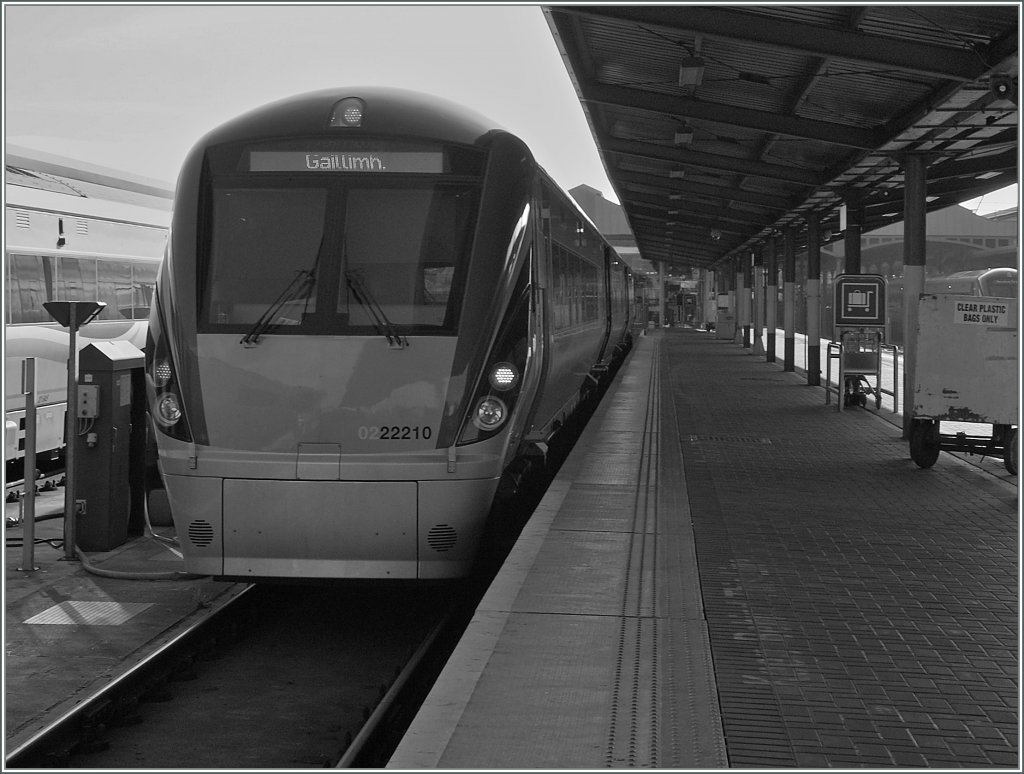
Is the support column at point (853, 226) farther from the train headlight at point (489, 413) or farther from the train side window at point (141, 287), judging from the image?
the train headlight at point (489, 413)

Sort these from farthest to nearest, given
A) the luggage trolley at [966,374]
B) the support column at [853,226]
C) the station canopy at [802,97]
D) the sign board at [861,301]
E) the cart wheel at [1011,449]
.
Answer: the support column at [853,226]
the sign board at [861,301]
the luggage trolley at [966,374]
the cart wheel at [1011,449]
the station canopy at [802,97]

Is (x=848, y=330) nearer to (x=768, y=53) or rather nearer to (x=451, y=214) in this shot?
(x=768, y=53)

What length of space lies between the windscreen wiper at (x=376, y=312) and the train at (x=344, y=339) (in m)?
0.01

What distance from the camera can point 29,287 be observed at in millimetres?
12273

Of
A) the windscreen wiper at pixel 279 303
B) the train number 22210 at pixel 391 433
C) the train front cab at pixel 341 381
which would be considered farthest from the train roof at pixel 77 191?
the train number 22210 at pixel 391 433

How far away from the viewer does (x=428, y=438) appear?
6.55 metres

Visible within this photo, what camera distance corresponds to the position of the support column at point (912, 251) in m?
13.9

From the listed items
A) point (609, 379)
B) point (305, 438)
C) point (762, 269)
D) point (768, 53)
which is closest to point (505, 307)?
point (305, 438)

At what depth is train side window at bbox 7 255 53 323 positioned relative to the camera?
39.3ft

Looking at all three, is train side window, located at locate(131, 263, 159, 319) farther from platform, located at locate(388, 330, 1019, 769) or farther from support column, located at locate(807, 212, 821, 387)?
support column, located at locate(807, 212, 821, 387)

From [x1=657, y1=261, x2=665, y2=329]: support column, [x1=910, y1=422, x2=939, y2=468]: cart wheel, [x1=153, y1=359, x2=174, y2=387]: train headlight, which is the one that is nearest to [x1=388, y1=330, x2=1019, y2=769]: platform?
[x1=910, y1=422, x2=939, y2=468]: cart wheel

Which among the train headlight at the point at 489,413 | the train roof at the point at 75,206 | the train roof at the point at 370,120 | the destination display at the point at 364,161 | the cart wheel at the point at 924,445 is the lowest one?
the cart wheel at the point at 924,445

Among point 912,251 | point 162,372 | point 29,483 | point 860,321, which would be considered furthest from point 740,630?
point 860,321

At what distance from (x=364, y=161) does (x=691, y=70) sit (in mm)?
6415
